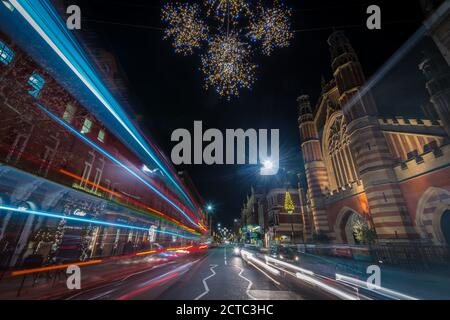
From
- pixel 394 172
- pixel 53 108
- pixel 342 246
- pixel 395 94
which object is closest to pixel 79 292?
pixel 53 108

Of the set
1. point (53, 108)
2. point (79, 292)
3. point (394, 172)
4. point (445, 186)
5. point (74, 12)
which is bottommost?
point (79, 292)

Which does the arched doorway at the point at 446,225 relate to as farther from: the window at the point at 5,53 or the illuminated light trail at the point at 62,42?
the window at the point at 5,53

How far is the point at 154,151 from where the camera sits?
1653 centimetres

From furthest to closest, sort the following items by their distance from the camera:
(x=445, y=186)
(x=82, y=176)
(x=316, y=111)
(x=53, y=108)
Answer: (x=316, y=111) < (x=82, y=176) < (x=445, y=186) < (x=53, y=108)

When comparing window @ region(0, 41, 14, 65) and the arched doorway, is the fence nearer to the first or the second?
the arched doorway

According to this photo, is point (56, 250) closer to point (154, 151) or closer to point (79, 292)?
point (79, 292)

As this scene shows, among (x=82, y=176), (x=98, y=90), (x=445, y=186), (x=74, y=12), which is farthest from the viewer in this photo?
(x=82, y=176)

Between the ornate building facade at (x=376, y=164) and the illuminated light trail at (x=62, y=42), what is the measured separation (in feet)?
69.8

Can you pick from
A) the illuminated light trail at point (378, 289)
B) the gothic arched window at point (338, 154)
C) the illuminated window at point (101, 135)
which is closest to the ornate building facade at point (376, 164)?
the gothic arched window at point (338, 154)

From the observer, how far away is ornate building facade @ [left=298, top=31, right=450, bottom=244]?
13484 mm

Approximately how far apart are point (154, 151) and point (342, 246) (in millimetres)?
20686

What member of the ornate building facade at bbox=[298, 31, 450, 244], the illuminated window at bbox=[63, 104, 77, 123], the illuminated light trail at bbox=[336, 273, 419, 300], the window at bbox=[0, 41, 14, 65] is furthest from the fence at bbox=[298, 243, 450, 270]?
the window at bbox=[0, 41, 14, 65]

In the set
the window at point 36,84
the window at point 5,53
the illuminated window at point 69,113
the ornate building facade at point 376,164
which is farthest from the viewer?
the ornate building facade at point 376,164

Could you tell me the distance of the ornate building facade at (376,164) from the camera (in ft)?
44.2
